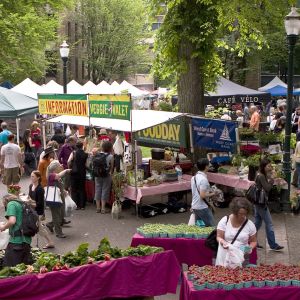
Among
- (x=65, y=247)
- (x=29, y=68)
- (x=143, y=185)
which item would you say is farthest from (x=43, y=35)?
(x=65, y=247)

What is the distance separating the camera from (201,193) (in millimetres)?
9055

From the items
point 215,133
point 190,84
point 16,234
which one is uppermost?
point 190,84

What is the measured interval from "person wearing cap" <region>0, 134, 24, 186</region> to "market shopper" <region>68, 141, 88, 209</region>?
2.08 meters

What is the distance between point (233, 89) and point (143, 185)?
35.6 ft

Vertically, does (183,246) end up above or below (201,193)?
below

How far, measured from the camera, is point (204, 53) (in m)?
15.0

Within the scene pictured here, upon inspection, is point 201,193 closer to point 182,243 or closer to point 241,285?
point 182,243

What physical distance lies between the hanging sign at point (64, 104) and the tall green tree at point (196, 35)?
283 centimetres

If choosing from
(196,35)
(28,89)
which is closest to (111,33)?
(28,89)

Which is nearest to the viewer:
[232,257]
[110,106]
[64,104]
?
[232,257]

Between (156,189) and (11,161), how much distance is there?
4381 millimetres

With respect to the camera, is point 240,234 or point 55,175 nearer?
point 240,234

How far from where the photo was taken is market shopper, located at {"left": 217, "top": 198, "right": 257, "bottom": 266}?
6895 millimetres

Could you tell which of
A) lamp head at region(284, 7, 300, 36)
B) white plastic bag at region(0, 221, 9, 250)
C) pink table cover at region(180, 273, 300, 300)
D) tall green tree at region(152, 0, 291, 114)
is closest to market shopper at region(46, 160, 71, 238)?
white plastic bag at region(0, 221, 9, 250)
